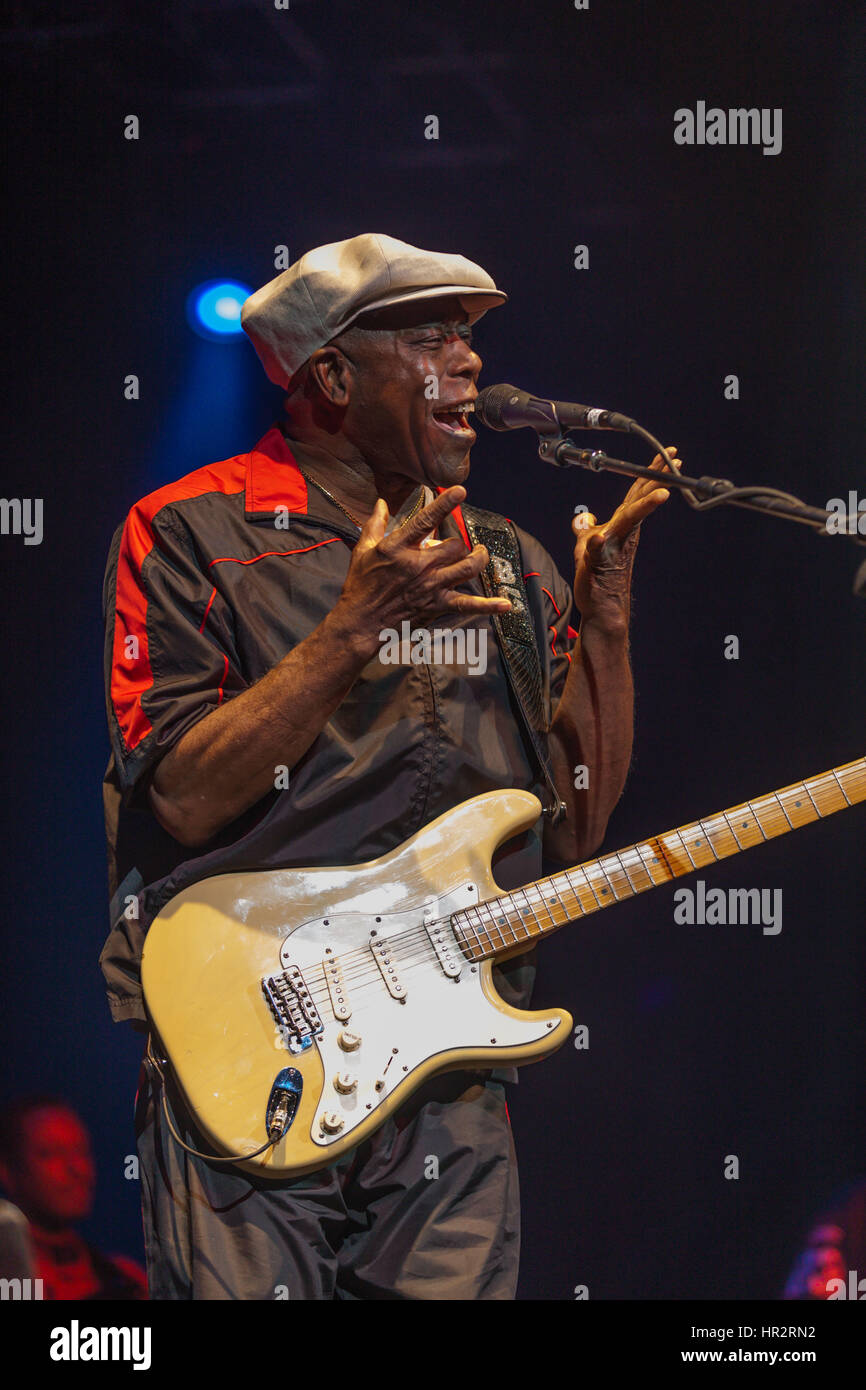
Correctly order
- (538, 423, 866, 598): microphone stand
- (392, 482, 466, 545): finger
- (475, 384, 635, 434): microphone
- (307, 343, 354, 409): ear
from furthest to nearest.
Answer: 1. (307, 343, 354, 409): ear
2. (475, 384, 635, 434): microphone
3. (392, 482, 466, 545): finger
4. (538, 423, 866, 598): microphone stand

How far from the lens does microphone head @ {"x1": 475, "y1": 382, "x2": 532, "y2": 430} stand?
2.42 m

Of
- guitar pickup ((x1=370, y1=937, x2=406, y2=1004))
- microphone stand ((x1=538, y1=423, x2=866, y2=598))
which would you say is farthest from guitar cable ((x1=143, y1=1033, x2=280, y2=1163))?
microphone stand ((x1=538, y1=423, x2=866, y2=598))

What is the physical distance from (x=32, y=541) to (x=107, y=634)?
0.80 metres

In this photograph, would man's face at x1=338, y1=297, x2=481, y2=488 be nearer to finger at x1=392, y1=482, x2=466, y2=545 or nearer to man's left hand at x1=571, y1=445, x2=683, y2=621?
man's left hand at x1=571, y1=445, x2=683, y2=621

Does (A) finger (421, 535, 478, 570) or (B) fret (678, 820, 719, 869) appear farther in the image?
(B) fret (678, 820, 719, 869)

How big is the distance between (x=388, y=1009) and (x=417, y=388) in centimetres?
119

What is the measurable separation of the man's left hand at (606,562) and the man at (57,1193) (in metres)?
1.75

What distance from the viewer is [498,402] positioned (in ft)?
8.07

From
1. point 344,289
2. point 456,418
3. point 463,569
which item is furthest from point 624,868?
point 344,289

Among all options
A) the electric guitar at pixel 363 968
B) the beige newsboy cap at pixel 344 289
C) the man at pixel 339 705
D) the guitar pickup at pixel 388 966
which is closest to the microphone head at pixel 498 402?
the man at pixel 339 705

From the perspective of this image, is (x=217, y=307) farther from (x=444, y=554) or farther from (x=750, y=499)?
(x=750, y=499)

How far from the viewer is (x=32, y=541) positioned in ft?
10.5

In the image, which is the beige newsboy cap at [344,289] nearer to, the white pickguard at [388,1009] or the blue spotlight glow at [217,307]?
the blue spotlight glow at [217,307]

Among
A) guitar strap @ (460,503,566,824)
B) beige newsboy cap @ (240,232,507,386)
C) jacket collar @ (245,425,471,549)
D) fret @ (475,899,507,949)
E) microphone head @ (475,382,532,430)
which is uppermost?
beige newsboy cap @ (240,232,507,386)
